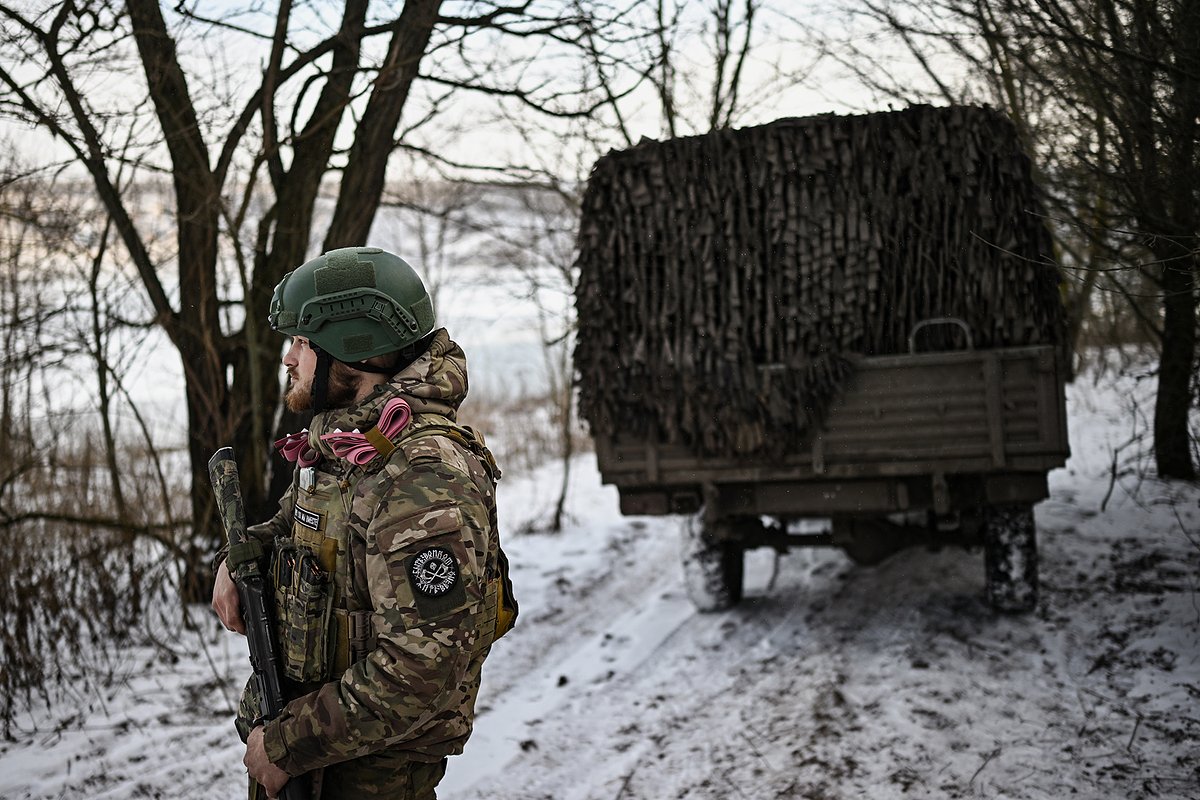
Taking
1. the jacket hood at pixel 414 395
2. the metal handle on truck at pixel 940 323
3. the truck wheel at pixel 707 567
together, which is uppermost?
the metal handle on truck at pixel 940 323

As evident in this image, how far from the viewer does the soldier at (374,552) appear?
6.18 feet

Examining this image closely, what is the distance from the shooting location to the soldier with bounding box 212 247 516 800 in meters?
1.88

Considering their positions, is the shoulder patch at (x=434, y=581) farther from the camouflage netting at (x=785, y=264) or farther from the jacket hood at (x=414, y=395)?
the camouflage netting at (x=785, y=264)

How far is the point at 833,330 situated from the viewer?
18.1ft

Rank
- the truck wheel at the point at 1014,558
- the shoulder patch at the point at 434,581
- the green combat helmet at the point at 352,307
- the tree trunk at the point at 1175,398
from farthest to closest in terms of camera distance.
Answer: the tree trunk at the point at 1175,398 → the truck wheel at the point at 1014,558 → the green combat helmet at the point at 352,307 → the shoulder patch at the point at 434,581

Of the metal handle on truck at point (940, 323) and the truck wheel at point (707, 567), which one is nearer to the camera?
the metal handle on truck at point (940, 323)

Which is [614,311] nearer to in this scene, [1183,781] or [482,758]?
[482,758]

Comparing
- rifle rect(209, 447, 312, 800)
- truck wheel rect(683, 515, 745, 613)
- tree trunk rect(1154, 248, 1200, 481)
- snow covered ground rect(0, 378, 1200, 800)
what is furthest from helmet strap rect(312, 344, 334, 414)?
tree trunk rect(1154, 248, 1200, 481)

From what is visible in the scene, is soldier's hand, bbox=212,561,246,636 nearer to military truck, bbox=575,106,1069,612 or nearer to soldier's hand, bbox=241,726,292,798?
soldier's hand, bbox=241,726,292,798

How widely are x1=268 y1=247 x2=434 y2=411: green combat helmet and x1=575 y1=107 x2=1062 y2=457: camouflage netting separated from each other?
3.54 m

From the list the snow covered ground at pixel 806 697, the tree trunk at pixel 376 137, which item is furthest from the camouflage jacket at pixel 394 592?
the tree trunk at pixel 376 137

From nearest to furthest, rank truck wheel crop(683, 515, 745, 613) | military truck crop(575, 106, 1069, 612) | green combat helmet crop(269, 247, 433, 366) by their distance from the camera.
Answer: green combat helmet crop(269, 247, 433, 366) → military truck crop(575, 106, 1069, 612) → truck wheel crop(683, 515, 745, 613)

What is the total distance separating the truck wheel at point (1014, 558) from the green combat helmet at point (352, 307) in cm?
453

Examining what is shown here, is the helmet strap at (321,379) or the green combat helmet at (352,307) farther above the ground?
the green combat helmet at (352,307)
